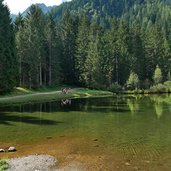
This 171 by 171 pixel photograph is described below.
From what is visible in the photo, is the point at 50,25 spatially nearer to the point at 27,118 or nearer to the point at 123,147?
the point at 27,118

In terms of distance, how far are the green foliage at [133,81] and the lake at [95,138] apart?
5138 centimetres

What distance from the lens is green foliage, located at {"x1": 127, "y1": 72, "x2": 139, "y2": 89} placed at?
95000 millimetres

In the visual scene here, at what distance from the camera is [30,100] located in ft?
198

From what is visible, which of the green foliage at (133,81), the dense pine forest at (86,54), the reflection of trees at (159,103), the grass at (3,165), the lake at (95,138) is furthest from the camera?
the green foliage at (133,81)

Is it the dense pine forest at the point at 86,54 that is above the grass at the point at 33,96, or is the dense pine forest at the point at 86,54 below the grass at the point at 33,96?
above

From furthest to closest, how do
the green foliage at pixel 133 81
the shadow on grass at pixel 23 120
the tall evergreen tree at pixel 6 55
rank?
the green foliage at pixel 133 81, the tall evergreen tree at pixel 6 55, the shadow on grass at pixel 23 120

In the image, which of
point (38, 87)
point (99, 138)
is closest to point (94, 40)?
point (38, 87)

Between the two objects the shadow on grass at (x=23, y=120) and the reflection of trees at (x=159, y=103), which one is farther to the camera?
the reflection of trees at (x=159, y=103)

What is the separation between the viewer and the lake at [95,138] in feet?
71.2

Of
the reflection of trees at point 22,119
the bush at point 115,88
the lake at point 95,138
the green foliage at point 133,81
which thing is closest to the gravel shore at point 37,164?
the lake at point 95,138

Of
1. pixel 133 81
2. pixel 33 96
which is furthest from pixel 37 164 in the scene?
pixel 133 81

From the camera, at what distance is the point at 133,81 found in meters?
95.7

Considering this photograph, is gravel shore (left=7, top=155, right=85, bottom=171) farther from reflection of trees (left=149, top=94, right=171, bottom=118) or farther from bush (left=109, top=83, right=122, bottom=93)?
bush (left=109, top=83, right=122, bottom=93)

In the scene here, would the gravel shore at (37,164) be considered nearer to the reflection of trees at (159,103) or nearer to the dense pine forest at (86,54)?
the reflection of trees at (159,103)
